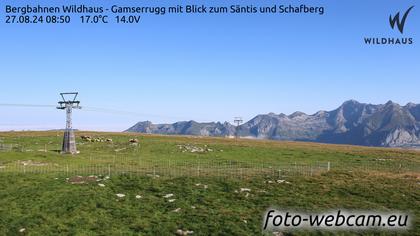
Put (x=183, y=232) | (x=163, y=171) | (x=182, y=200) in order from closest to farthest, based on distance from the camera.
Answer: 1. (x=183, y=232)
2. (x=182, y=200)
3. (x=163, y=171)

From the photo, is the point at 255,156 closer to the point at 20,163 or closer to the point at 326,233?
the point at 20,163

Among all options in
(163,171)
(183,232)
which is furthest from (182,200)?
(163,171)

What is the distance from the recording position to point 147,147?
8556 centimetres

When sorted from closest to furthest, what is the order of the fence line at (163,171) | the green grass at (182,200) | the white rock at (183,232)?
1. the white rock at (183,232)
2. the green grass at (182,200)
3. the fence line at (163,171)

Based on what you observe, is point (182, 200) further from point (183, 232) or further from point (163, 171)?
point (163, 171)

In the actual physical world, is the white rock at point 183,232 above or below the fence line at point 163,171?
below

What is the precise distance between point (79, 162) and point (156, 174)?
1788cm

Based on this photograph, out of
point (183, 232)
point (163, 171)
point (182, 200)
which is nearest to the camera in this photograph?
point (183, 232)

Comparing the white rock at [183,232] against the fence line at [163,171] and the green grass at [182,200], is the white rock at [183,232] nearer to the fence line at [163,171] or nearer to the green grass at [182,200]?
the green grass at [182,200]

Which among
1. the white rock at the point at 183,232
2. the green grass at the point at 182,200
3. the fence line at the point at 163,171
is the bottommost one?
the white rock at the point at 183,232

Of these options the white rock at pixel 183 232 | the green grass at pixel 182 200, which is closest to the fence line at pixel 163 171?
the green grass at pixel 182 200

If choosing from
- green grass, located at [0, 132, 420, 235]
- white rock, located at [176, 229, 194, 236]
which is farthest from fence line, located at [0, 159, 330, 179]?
white rock, located at [176, 229, 194, 236]

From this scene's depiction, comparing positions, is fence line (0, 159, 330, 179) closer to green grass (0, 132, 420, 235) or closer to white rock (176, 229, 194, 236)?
green grass (0, 132, 420, 235)

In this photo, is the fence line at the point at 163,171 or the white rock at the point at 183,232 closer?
the white rock at the point at 183,232
